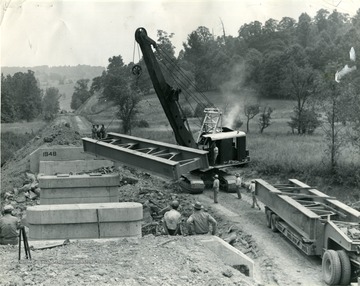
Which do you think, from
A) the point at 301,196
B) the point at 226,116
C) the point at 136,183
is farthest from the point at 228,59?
the point at 301,196

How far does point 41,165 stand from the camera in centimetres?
2267

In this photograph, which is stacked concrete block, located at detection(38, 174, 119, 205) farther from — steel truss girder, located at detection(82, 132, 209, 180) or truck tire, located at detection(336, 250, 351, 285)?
truck tire, located at detection(336, 250, 351, 285)

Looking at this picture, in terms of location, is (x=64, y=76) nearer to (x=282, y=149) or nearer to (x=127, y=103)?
(x=127, y=103)

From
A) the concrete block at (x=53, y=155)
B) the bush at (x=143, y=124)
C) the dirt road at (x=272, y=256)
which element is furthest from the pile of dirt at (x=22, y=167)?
the dirt road at (x=272, y=256)

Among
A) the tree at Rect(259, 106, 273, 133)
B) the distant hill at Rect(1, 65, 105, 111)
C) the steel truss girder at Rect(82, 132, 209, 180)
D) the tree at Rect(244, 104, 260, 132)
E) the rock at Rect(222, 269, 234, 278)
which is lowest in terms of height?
the rock at Rect(222, 269, 234, 278)

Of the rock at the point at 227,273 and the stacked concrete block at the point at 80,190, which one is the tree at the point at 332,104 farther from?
the rock at the point at 227,273

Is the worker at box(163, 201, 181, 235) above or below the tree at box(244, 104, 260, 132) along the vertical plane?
below

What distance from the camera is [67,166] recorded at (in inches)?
901

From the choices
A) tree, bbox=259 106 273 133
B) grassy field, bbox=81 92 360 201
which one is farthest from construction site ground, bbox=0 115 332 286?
tree, bbox=259 106 273 133

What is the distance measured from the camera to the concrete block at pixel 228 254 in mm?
10109

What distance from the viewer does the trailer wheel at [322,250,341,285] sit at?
32.2 feet

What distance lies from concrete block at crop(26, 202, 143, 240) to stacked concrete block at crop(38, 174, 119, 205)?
16.3ft

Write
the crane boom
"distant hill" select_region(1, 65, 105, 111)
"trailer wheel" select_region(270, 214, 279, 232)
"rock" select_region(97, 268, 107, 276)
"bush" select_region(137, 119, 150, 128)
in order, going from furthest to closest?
"distant hill" select_region(1, 65, 105, 111) → "bush" select_region(137, 119, 150, 128) → the crane boom → "trailer wheel" select_region(270, 214, 279, 232) → "rock" select_region(97, 268, 107, 276)

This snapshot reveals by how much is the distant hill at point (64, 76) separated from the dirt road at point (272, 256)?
115m
